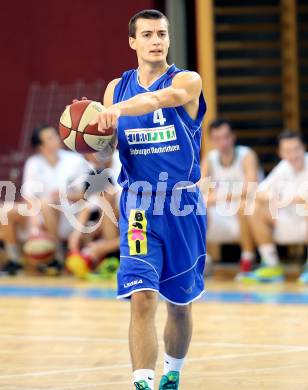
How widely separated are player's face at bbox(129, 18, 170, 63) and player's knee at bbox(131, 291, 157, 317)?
107 cm

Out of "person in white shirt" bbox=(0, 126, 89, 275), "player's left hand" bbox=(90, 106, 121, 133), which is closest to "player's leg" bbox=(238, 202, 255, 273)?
"person in white shirt" bbox=(0, 126, 89, 275)

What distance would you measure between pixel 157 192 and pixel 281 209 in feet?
16.3

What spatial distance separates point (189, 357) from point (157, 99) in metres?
1.93

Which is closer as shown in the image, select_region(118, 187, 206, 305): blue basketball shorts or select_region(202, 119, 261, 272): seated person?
select_region(118, 187, 206, 305): blue basketball shorts

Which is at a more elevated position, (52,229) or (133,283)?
(133,283)

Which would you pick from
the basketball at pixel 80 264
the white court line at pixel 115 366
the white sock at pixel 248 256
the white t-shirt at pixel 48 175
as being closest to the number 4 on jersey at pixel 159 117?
the white court line at pixel 115 366

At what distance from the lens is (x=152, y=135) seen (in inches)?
189

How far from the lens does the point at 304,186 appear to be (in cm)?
955

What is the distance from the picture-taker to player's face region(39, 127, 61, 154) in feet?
35.0

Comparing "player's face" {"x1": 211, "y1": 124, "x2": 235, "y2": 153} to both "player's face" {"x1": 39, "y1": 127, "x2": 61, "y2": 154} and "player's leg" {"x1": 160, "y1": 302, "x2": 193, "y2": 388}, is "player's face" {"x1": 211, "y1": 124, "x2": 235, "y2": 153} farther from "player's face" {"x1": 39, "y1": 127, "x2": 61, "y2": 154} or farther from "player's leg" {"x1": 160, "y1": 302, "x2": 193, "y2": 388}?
"player's leg" {"x1": 160, "y1": 302, "x2": 193, "y2": 388}

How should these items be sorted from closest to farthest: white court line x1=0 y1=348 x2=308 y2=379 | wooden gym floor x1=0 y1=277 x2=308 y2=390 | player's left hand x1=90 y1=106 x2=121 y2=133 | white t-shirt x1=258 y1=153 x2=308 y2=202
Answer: player's left hand x1=90 y1=106 x2=121 y2=133
wooden gym floor x1=0 y1=277 x2=308 y2=390
white court line x1=0 y1=348 x2=308 y2=379
white t-shirt x1=258 y1=153 x2=308 y2=202

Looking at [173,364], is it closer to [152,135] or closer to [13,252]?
[152,135]

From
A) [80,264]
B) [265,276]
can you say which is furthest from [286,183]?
[80,264]

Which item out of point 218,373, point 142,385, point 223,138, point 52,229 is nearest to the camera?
point 142,385
